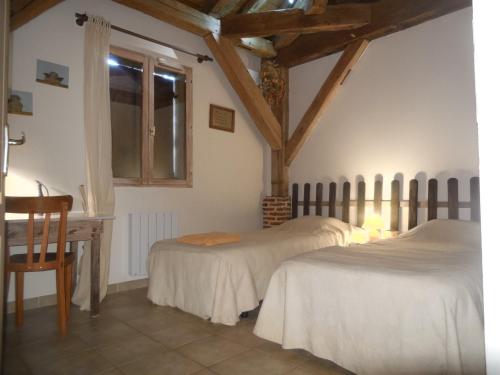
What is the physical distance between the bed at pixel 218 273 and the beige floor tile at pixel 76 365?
0.79 meters

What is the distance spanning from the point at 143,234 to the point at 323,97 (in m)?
2.63

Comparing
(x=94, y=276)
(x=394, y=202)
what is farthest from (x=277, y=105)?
(x=94, y=276)

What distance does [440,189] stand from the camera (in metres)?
3.38

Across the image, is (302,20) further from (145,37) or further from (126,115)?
(126,115)

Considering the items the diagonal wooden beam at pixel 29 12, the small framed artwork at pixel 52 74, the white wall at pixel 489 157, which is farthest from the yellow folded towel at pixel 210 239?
the white wall at pixel 489 157

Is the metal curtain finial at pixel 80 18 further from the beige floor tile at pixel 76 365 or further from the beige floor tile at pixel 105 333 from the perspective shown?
the beige floor tile at pixel 76 365

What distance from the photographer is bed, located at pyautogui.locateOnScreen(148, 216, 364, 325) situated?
8.04ft

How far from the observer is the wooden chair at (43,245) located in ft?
7.07

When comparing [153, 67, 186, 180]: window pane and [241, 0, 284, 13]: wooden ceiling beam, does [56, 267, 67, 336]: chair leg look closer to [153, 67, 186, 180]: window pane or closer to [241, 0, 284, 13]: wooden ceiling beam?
[153, 67, 186, 180]: window pane

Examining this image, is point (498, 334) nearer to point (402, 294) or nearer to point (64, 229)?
point (402, 294)

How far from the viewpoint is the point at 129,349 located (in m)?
2.04

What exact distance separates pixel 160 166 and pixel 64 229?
5.28ft

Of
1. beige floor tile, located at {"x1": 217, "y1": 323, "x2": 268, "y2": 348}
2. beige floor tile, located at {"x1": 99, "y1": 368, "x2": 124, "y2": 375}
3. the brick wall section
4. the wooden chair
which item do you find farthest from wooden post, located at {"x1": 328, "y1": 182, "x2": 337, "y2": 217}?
beige floor tile, located at {"x1": 99, "y1": 368, "x2": 124, "y2": 375}

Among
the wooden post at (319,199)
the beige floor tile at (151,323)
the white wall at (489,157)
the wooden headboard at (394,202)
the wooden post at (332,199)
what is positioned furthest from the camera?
the wooden post at (319,199)
